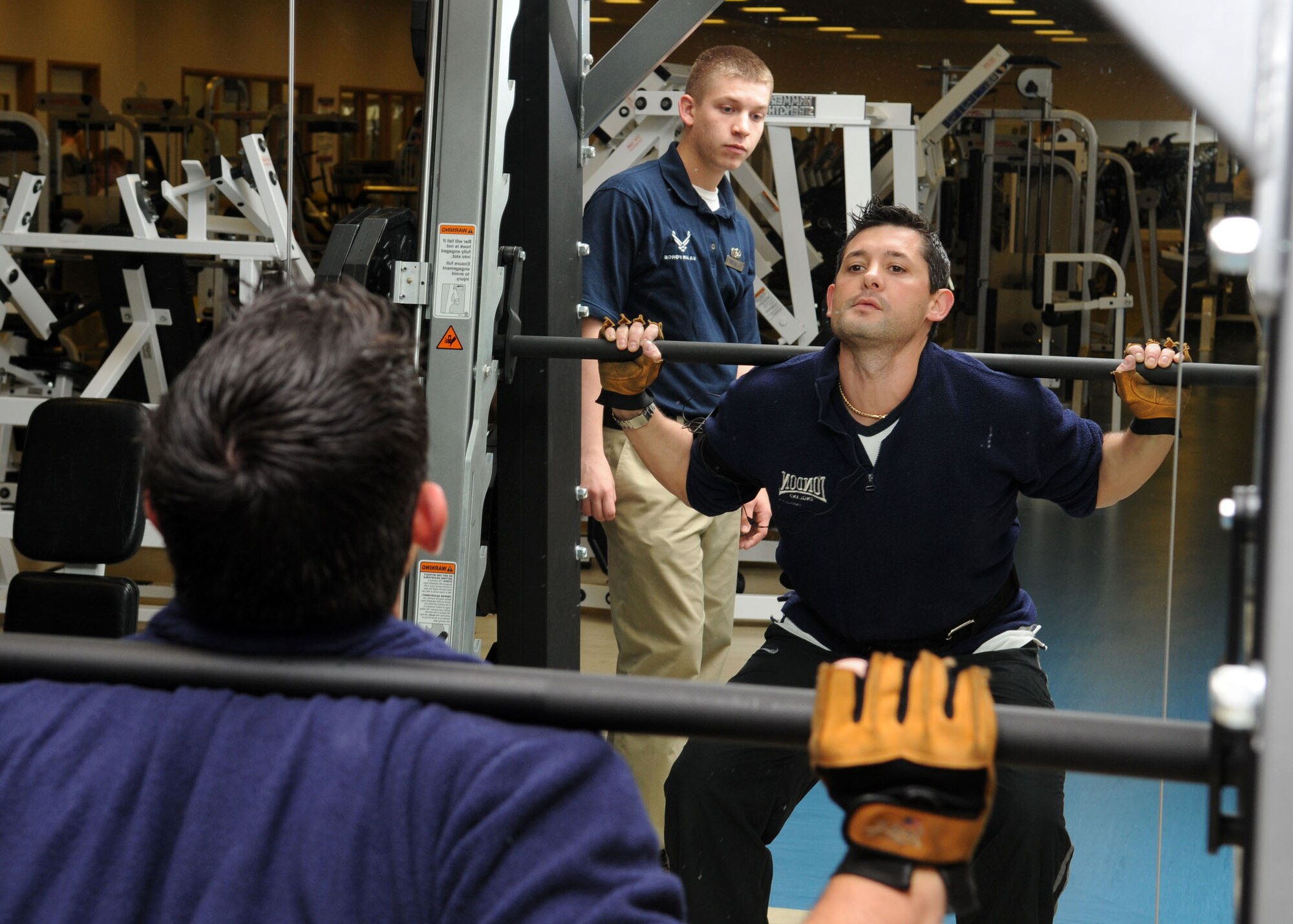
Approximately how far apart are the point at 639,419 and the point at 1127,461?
0.87 meters

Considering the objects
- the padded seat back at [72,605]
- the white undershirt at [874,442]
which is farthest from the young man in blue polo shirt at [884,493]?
the padded seat back at [72,605]

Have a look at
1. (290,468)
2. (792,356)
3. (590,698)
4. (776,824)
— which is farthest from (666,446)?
(290,468)

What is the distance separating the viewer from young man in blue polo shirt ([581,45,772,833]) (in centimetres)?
306

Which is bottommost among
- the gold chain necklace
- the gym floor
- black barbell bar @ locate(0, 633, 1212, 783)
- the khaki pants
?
the gym floor

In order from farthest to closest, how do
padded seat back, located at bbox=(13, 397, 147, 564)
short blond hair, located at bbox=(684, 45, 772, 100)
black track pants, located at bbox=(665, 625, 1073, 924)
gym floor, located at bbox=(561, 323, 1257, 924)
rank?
short blond hair, located at bbox=(684, 45, 772, 100) → gym floor, located at bbox=(561, 323, 1257, 924) → padded seat back, located at bbox=(13, 397, 147, 564) → black track pants, located at bbox=(665, 625, 1073, 924)

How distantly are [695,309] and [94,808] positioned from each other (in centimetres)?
249

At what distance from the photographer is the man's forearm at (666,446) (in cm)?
251

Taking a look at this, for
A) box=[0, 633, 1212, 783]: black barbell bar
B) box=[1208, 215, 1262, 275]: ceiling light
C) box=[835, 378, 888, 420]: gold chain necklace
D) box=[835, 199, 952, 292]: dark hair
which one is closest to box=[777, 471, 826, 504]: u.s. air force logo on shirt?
box=[835, 378, 888, 420]: gold chain necklace

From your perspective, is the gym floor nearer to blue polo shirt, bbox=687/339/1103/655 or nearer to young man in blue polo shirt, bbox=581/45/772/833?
blue polo shirt, bbox=687/339/1103/655

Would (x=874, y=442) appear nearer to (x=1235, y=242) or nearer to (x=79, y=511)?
(x=79, y=511)

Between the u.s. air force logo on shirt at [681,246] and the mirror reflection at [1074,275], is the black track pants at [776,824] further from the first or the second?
the u.s. air force logo on shirt at [681,246]

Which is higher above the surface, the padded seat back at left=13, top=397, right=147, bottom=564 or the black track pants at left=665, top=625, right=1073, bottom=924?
the padded seat back at left=13, top=397, right=147, bottom=564

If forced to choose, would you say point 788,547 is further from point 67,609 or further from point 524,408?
point 67,609

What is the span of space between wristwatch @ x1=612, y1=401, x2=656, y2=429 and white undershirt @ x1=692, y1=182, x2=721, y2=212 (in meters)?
0.95
